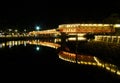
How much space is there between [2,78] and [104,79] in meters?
5.74

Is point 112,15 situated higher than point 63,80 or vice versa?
point 112,15

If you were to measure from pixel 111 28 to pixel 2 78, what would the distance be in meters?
66.4

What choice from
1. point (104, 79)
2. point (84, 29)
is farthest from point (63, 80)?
point (84, 29)

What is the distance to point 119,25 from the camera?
244 ft

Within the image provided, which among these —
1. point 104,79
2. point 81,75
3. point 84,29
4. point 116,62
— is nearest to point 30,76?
point 81,75

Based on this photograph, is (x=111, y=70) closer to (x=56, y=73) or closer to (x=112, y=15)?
(x=56, y=73)

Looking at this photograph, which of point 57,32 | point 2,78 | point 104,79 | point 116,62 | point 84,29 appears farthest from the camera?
point 57,32

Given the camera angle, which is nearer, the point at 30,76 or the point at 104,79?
the point at 104,79

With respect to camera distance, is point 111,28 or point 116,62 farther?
point 111,28

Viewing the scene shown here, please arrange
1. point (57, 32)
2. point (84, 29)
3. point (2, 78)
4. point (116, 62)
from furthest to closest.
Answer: point (57, 32), point (84, 29), point (116, 62), point (2, 78)

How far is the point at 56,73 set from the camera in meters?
16.1

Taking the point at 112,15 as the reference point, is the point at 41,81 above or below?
below

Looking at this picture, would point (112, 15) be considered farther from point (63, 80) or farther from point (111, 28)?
point (63, 80)

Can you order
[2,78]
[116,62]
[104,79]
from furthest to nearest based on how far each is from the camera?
[116,62], [2,78], [104,79]
